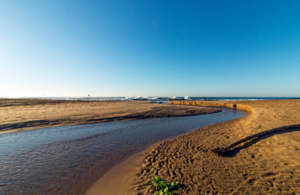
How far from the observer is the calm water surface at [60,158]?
15.0 feet

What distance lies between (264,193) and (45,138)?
44.0 ft

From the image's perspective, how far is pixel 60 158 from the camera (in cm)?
639

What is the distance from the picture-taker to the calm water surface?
4.57 meters

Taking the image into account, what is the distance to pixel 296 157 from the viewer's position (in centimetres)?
525

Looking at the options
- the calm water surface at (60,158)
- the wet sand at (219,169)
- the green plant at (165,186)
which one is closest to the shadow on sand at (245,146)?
the wet sand at (219,169)

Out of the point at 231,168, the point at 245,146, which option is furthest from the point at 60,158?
the point at 245,146

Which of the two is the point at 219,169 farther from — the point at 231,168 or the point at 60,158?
the point at 60,158

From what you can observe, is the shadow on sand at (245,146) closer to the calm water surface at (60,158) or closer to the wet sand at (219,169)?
the wet sand at (219,169)

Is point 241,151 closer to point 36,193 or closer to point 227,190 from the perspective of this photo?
point 227,190

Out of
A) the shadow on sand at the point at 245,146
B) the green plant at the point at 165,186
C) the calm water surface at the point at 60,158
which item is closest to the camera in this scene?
the green plant at the point at 165,186

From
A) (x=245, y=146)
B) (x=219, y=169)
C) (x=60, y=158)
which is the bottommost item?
(x=60, y=158)

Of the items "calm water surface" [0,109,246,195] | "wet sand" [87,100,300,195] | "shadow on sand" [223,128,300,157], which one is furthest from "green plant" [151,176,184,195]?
"shadow on sand" [223,128,300,157]

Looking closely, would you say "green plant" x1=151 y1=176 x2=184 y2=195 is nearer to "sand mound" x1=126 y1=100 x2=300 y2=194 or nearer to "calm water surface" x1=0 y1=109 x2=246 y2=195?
"sand mound" x1=126 y1=100 x2=300 y2=194

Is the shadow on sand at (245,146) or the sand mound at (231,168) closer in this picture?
the sand mound at (231,168)
